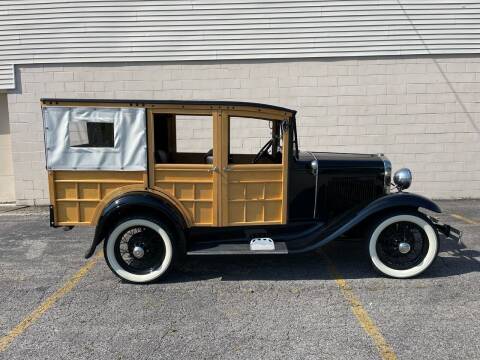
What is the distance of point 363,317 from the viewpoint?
355 cm

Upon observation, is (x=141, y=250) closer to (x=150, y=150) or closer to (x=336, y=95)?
(x=150, y=150)

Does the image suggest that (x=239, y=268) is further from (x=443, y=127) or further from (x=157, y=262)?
(x=443, y=127)

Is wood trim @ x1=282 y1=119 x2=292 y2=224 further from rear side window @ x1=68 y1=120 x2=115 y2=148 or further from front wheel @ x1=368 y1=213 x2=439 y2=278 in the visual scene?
rear side window @ x1=68 y1=120 x2=115 y2=148

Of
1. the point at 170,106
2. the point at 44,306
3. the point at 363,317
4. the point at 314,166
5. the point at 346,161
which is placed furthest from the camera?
the point at 346,161

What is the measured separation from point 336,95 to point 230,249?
4903 mm

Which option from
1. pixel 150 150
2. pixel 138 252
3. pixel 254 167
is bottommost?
pixel 138 252

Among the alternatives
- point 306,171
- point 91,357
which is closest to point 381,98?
point 306,171

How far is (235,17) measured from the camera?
308 inches

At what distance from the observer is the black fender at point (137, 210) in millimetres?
4184

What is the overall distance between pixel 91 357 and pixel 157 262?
1488mm

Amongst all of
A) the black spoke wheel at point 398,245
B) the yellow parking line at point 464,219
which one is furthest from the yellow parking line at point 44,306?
the yellow parking line at point 464,219

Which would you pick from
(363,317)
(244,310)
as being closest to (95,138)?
(244,310)

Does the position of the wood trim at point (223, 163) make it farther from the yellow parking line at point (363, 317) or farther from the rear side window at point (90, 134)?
the yellow parking line at point (363, 317)

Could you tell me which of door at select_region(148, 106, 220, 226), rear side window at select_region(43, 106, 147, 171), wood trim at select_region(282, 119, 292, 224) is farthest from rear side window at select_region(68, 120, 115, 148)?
wood trim at select_region(282, 119, 292, 224)
